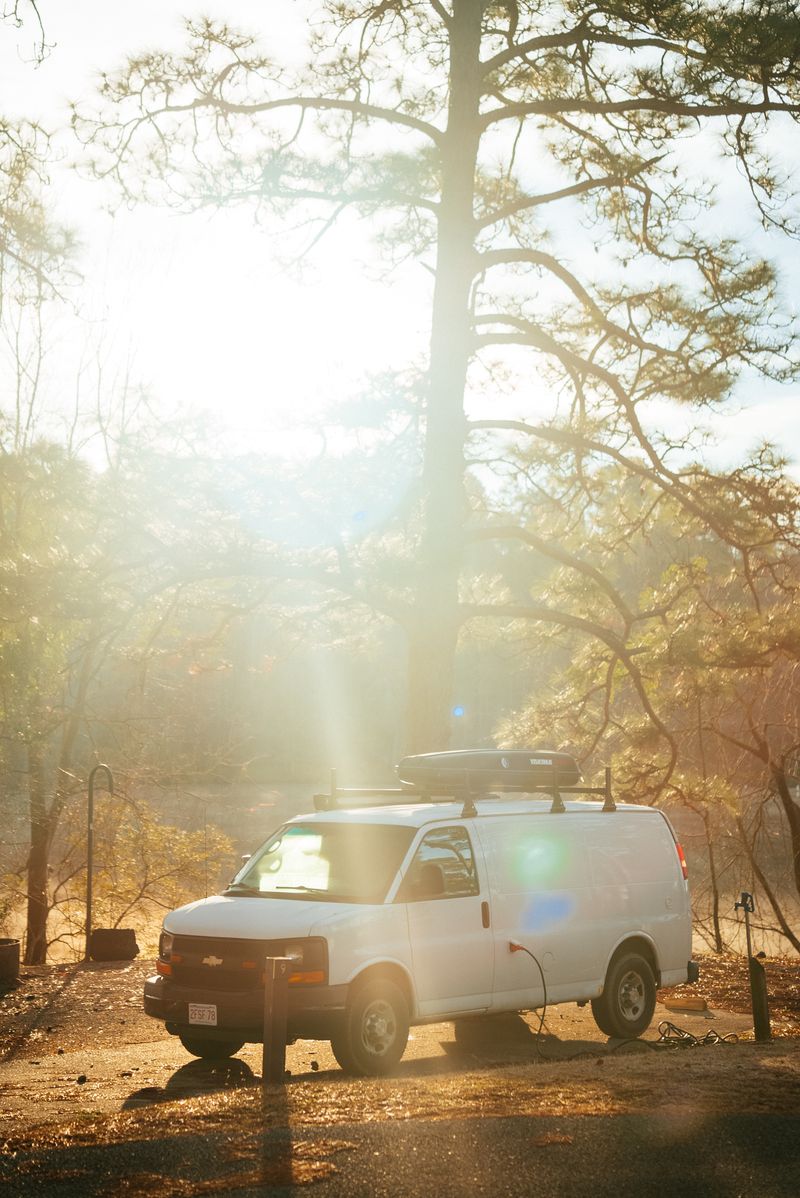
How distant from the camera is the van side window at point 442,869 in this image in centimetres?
1105

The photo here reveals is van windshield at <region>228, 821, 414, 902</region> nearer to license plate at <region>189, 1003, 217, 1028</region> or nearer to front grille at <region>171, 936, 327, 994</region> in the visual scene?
front grille at <region>171, 936, 327, 994</region>

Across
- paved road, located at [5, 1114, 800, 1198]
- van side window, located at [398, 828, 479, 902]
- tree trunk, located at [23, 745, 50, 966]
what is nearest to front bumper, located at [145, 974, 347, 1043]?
van side window, located at [398, 828, 479, 902]

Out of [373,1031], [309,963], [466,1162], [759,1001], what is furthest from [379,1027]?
[466,1162]

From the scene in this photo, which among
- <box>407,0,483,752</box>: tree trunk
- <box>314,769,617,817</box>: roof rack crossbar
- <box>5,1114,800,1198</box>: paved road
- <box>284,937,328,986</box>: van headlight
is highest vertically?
<box>407,0,483,752</box>: tree trunk

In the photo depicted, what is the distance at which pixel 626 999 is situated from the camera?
1309 centimetres

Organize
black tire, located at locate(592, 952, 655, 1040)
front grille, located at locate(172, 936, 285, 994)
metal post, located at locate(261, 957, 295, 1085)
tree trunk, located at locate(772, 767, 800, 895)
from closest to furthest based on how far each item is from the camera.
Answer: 1. metal post, located at locate(261, 957, 295, 1085)
2. front grille, located at locate(172, 936, 285, 994)
3. black tire, located at locate(592, 952, 655, 1040)
4. tree trunk, located at locate(772, 767, 800, 895)

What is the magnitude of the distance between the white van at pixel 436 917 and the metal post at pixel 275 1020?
460 millimetres

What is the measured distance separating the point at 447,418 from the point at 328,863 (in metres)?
6.42

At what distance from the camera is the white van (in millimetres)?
10414

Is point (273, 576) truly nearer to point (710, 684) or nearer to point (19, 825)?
point (710, 684)

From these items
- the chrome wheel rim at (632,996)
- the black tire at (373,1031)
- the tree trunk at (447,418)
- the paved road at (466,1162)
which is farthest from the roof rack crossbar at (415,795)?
the paved road at (466,1162)

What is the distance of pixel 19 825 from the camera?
79.6 ft

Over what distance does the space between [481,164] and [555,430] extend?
4003 millimetres

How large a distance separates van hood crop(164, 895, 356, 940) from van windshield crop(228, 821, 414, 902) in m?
0.25
